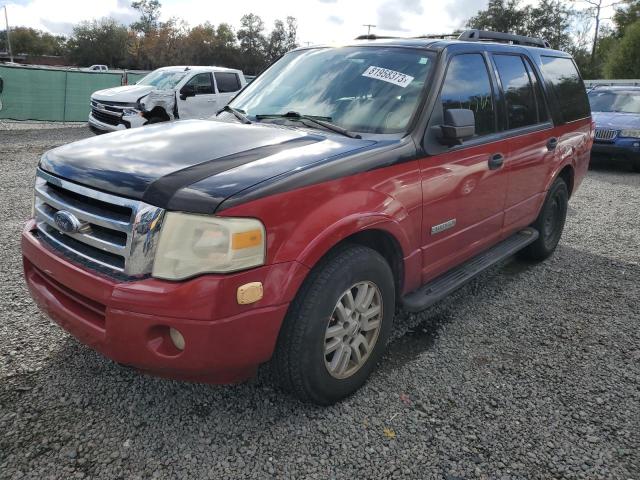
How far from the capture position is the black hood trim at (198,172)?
6.73 ft

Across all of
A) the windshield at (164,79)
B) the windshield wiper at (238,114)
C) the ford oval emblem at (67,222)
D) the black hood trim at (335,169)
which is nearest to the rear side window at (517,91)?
the black hood trim at (335,169)

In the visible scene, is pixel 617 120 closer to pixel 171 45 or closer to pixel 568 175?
pixel 568 175

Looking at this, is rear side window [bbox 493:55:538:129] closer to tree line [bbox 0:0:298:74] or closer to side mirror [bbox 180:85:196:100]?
side mirror [bbox 180:85:196:100]

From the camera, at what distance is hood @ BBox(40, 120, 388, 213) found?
2068 mm

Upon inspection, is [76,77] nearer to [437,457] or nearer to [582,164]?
[582,164]

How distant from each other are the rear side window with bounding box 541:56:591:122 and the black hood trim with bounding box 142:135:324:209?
308 cm

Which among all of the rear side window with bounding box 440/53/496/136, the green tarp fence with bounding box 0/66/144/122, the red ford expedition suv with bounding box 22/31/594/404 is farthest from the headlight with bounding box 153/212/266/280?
the green tarp fence with bounding box 0/66/144/122

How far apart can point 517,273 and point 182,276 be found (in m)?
3.59

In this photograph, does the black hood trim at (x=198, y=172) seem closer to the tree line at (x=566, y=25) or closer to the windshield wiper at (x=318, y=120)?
the windshield wiper at (x=318, y=120)

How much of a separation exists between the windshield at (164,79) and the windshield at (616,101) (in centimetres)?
998

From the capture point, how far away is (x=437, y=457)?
2326 millimetres

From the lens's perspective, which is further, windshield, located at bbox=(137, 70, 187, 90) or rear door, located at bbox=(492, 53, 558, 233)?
windshield, located at bbox=(137, 70, 187, 90)

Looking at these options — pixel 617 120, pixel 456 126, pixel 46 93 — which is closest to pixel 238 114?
pixel 456 126

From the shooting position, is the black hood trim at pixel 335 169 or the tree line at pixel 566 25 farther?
the tree line at pixel 566 25
